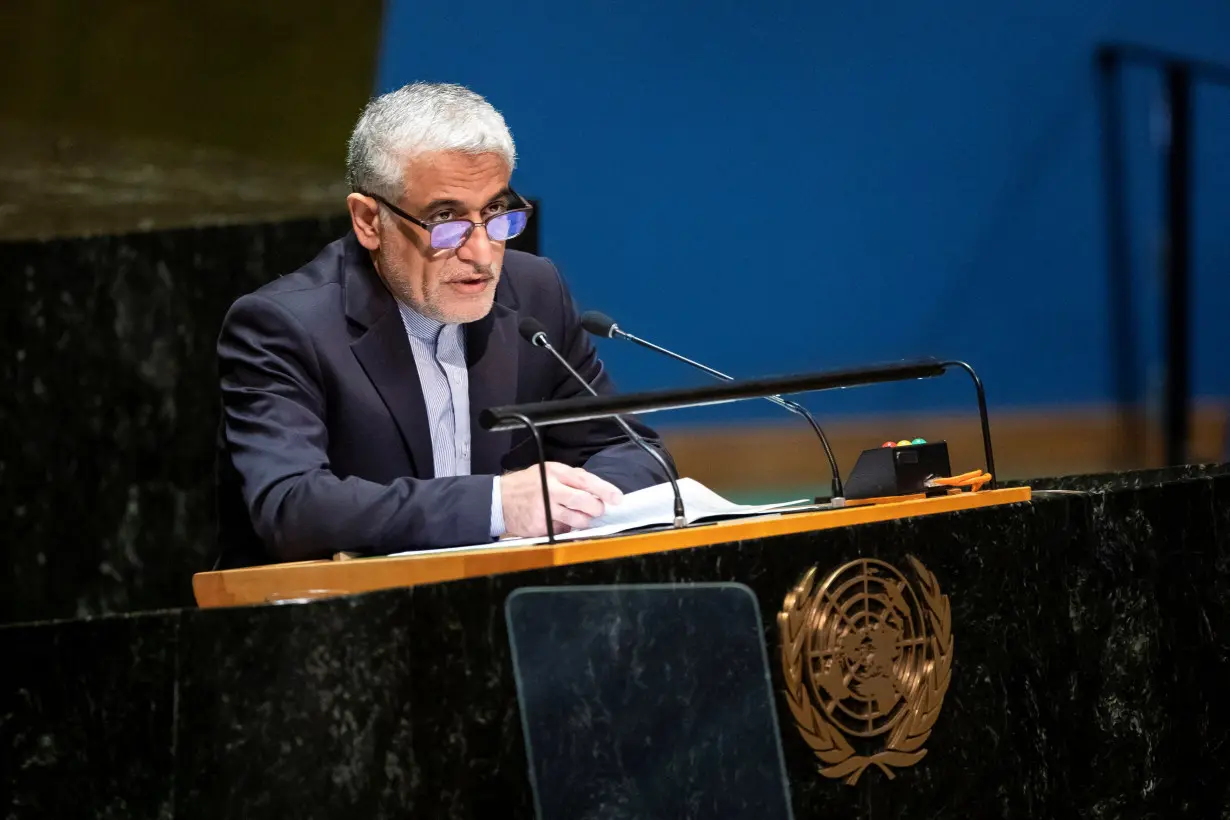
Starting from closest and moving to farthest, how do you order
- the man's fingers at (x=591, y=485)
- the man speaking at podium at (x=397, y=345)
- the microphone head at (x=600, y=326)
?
the man's fingers at (x=591, y=485) < the microphone head at (x=600, y=326) < the man speaking at podium at (x=397, y=345)

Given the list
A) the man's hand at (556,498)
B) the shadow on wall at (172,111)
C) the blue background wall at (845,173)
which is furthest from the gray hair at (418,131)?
the blue background wall at (845,173)

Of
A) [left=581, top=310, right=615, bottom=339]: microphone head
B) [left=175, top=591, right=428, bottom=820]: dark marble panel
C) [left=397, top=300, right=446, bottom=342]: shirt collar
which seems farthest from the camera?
[left=397, top=300, right=446, bottom=342]: shirt collar

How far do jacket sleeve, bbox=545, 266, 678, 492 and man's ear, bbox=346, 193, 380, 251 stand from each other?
0.37 metres

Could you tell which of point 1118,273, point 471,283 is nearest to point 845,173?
point 1118,273

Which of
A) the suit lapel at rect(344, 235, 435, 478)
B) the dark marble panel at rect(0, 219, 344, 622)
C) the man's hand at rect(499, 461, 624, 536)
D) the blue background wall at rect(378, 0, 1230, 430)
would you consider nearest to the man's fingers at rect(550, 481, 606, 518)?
the man's hand at rect(499, 461, 624, 536)

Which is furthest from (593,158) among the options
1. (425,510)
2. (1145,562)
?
(1145,562)

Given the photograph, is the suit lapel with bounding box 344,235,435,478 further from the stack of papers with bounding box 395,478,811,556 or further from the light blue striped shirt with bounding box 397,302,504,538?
the stack of papers with bounding box 395,478,811,556

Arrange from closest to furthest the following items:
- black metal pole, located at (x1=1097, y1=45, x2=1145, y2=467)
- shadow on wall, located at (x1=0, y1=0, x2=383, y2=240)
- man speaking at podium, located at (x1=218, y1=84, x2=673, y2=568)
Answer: man speaking at podium, located at (x1=218, y1=84, x2=673, y2=568), shadow on wall, located at (x1=0, y1=0, x2=383, y2=240), black metal pole, located at (x1=1097, y1=45, x2=1145, y2=467)

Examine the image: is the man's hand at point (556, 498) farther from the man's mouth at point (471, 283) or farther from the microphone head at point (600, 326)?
the man's mouth at point (471, 283)

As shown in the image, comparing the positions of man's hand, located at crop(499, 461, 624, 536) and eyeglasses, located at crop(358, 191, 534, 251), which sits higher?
eyeglasses, located at crop(358, 191, 534, 251)

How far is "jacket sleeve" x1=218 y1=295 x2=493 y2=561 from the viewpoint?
79.0 inches

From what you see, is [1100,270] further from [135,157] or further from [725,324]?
[135,157]

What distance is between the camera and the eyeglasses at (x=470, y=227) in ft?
7.68

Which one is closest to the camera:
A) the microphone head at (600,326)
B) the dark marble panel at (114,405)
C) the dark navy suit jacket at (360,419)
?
the dark navy suit jacket at (360,419)
